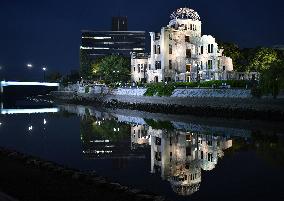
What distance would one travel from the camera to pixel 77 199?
48.5 feet

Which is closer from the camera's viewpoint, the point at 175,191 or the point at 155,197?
the point at 155,197

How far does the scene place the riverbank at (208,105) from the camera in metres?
51.6

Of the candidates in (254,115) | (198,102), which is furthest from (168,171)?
(198,102)

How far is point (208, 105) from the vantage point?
62969 mm

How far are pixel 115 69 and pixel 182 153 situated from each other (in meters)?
89.7

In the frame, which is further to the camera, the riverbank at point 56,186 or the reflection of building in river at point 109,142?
the reflection of building in river at point 109,142

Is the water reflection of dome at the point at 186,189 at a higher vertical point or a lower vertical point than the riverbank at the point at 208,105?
lower

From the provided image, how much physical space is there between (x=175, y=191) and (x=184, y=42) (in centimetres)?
7834

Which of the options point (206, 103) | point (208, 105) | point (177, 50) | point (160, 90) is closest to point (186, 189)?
point (208, 105)

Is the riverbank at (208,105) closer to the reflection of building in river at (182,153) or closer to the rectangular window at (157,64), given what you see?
the rectangular window at (157,64)

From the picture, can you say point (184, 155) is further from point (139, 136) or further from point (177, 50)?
point (177, 50)

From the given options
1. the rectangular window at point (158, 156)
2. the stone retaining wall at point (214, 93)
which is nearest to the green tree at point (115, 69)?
the stone retaining wall at point (214, 93)

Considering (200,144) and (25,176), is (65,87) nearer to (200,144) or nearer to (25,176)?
(200,144)

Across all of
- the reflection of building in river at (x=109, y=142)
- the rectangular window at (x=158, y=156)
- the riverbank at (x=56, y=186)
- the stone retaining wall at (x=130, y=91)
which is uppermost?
the stone retaining wall at (x=130, y=91)
